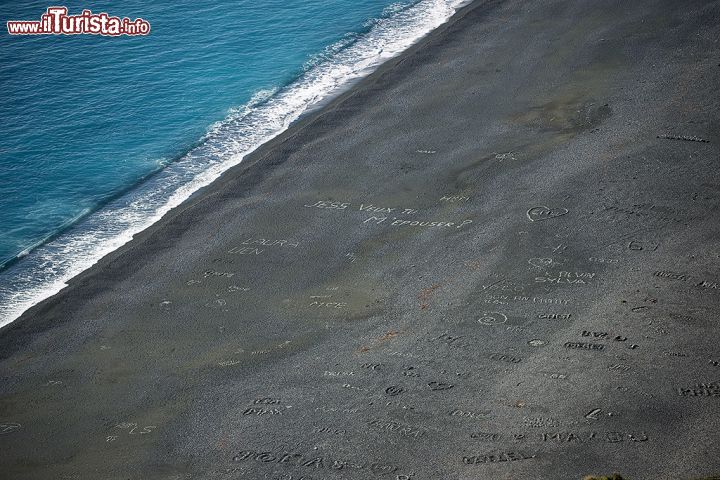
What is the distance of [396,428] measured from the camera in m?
12.9

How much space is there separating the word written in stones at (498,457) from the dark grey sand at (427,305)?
0.04 metres

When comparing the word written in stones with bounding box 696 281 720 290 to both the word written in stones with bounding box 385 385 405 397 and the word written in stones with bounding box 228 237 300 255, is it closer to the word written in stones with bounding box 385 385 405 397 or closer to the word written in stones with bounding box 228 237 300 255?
the word written in stones with bounding box 385 385 405 397

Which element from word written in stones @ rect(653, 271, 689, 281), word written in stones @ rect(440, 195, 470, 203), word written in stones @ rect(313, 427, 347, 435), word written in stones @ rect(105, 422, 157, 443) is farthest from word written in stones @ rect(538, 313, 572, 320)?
word written in stones @ rect(105, 422, 157, 443)

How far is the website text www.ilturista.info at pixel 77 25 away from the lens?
31.4 meters

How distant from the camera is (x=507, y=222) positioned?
58.4 ft

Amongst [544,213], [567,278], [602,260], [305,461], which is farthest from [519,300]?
[305,461]

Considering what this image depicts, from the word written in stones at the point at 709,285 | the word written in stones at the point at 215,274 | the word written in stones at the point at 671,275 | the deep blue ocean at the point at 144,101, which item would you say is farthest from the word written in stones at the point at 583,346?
the deep blue ocean at the point at 144,101

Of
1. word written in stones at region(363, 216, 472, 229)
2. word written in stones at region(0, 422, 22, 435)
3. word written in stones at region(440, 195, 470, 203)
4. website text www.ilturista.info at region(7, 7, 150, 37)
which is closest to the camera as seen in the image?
word written in stones at region(0, 422, 22, 435)

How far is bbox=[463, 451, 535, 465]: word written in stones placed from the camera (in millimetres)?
12047

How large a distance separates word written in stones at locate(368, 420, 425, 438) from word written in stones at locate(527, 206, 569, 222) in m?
6.46

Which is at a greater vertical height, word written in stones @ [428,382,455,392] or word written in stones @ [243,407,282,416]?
word written in stones @ [428,382,455,392]

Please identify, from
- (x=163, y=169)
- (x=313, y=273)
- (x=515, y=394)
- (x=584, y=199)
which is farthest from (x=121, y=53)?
(x=515, y=394)

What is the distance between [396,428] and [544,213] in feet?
22.5

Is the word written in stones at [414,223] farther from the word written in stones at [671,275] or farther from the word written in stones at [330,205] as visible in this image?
the word written in stones at [671,275]
